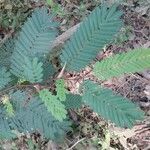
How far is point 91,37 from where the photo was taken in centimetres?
143

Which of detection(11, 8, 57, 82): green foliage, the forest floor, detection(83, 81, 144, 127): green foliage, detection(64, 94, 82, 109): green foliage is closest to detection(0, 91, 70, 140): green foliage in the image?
detection(64, 94, 82, 109): green foliage

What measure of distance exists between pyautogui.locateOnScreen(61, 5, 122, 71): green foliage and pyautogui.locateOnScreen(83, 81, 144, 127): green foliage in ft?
0.38

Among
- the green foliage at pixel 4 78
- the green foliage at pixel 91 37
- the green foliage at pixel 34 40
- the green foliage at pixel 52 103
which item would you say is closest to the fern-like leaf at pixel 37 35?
the green foliage at pixel 34 40

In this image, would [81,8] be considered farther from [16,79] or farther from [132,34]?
[16,79]

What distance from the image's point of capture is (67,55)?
145cm

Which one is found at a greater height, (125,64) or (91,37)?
(91,37)

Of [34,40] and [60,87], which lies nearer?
[60,87]

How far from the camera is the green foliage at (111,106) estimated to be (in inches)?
50.2

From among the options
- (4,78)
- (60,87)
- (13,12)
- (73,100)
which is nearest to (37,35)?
(4,78)

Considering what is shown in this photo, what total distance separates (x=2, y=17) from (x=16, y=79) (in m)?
2.61

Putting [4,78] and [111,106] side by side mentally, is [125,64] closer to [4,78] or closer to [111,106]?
[111,106]

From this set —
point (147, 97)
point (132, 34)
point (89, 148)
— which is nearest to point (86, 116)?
point (89, 148)

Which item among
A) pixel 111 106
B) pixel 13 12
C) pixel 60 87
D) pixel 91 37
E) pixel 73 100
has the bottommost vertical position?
pixel 73 100

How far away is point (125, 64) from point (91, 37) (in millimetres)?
243
